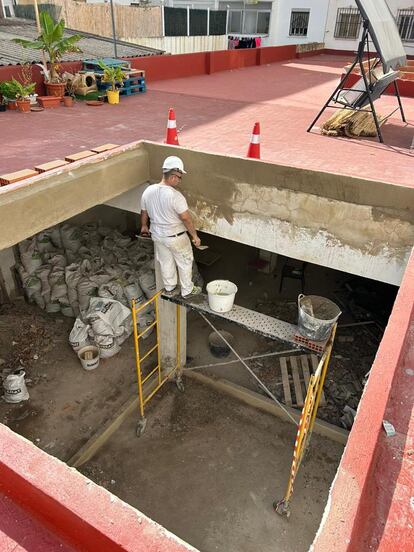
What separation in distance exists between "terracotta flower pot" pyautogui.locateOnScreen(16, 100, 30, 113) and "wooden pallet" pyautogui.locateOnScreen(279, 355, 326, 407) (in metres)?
7.86

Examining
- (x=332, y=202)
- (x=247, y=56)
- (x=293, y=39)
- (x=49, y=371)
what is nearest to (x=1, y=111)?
(x=49, y=371)

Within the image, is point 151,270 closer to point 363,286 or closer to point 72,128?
point 72,128

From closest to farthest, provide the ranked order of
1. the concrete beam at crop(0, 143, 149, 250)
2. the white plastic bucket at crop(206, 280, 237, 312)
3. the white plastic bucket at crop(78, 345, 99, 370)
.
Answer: the concrete beam at crop(0, 143, 149, 250)
the white plastic bucket at crop(206, 280, 237, 312)
the white plastic bucket at crop(78, 345, 99, 370)

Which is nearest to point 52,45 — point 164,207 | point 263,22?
point 164,207

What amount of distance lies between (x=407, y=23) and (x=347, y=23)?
3.25m

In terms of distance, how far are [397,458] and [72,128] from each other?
7647 millimetres

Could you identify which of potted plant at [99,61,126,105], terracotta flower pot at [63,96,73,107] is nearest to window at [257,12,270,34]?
potted plant at [99,61,126,105]

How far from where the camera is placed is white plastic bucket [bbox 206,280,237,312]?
6207mm

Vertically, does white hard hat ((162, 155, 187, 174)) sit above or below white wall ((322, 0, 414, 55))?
below

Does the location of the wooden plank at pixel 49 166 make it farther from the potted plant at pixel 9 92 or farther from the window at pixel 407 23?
the window at pixel 407 23

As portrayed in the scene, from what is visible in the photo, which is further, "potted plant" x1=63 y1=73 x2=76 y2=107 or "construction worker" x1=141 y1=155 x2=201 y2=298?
"potted plant" x1=63 y1=73 x2=76 y2=107

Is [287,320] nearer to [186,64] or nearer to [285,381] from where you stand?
[285,381]

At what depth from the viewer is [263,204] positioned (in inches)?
221

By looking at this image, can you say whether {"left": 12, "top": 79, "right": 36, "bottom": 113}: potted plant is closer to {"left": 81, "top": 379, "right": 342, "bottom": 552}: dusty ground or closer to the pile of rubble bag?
the pile of rubble bag
